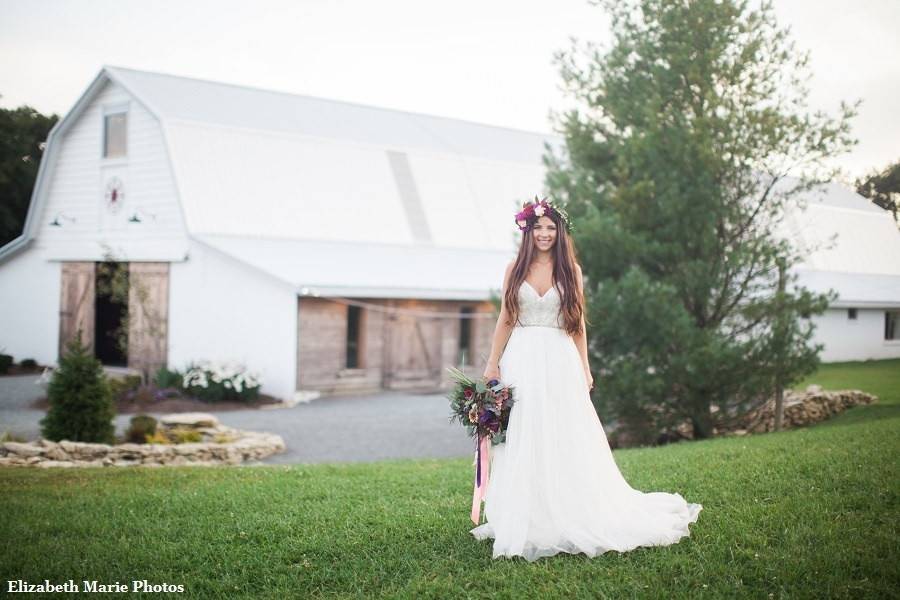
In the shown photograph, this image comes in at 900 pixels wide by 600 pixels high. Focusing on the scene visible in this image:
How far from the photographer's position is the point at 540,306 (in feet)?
17.3

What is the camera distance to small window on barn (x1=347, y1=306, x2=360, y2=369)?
18192mm

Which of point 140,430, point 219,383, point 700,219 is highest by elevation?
point 700,219

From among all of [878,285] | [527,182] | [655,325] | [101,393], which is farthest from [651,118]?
[527,182]

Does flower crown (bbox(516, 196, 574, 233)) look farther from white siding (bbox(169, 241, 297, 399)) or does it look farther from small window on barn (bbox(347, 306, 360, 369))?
small window on barn (bbox(347, 306, 360, 369))

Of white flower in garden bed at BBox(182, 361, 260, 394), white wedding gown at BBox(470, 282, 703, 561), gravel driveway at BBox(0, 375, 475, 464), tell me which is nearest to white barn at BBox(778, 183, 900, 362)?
gravel driveway at BBox(0, 375, 475, 464)

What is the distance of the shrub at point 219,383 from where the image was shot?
16016 millimetres

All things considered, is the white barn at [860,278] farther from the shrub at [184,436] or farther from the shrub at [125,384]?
the shrub at [125,384]

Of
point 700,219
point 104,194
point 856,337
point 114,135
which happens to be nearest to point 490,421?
point 700,219

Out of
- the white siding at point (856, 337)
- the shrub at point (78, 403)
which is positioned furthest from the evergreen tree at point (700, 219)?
the shrub at point (78, 403)

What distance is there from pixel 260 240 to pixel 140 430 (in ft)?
21.9

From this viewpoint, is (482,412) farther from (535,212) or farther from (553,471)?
Result: (535,212)

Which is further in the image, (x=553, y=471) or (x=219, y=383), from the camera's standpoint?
(x=219, y=383)

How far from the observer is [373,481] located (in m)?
7.99

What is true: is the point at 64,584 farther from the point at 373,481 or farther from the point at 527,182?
the point at 527,182
